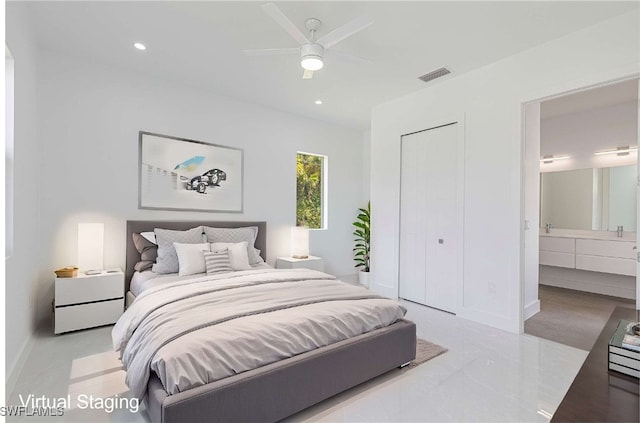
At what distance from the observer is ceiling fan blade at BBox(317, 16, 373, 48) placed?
215 cm

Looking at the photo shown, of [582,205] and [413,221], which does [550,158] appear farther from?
[413,221]

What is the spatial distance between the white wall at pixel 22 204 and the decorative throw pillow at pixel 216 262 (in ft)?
4.75

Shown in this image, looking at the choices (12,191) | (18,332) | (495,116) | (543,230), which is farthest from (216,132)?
(543,230)

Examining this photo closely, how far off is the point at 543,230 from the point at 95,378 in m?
6.22

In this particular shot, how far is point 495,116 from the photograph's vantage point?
3.47 metres

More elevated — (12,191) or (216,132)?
(216,132)

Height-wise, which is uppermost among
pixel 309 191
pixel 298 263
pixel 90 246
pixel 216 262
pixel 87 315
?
pixel 309 191

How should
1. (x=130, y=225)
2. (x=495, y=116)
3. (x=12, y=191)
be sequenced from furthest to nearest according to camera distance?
(x=130, y=225) → (x=495, y=116) → (x=12, y=191)

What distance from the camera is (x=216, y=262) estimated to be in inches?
133

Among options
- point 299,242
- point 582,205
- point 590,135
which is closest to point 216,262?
point 299,242

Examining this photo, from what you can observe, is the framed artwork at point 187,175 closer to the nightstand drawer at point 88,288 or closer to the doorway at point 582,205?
the nightstand drawer at point 88,288

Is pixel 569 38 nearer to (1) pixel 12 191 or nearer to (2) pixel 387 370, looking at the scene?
(2) pixel 387 370

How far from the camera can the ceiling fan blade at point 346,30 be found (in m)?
2.15

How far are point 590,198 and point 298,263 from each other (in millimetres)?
4571
